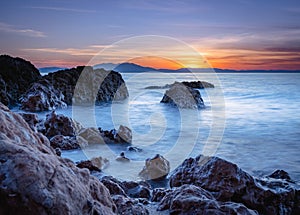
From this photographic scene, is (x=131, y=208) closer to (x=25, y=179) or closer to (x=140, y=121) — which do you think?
(x=25, y=179)

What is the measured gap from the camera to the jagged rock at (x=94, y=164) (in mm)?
5759

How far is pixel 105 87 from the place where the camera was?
2483 cm

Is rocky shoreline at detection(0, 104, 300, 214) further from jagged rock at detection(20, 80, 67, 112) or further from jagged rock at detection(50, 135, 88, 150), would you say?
jagged rock at detection(20, 80, 67, 112)

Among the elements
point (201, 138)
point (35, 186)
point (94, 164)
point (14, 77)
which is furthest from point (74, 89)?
point (35, 186)

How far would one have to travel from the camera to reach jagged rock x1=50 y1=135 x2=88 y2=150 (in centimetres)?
804

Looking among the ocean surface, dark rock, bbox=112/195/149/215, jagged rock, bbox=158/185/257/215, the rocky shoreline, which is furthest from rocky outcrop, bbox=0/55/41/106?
jagged rock, bbox=158/185/257/215

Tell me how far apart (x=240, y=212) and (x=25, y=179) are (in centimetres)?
213

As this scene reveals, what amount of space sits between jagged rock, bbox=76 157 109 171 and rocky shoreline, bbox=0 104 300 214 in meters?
1.26

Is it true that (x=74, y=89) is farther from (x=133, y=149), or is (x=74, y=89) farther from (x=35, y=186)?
(x=35, y=186)

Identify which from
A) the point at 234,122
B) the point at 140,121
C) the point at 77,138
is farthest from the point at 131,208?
the point at 234,122

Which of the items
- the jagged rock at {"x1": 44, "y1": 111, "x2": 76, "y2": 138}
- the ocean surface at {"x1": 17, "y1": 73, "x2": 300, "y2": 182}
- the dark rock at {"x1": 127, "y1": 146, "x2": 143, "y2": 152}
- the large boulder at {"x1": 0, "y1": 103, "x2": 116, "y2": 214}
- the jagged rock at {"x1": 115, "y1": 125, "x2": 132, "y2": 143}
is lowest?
the ocean surface at {"x1": 17, "y1": 73, "x2": 300, "y2": 182}

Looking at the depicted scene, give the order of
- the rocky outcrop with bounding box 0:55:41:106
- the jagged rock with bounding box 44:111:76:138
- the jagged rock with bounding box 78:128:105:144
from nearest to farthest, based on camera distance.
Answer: the jagged rock with bounding box 78:128:105:144 → the jagged rock with bounding box 44:111:76:138 → the rocky outcrop with bounding box 0:55:41:106

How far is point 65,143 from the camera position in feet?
26.5

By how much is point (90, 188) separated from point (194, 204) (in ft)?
4.01
